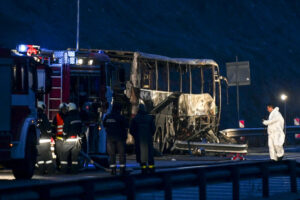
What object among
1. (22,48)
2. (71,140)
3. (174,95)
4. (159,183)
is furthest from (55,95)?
(159,183)

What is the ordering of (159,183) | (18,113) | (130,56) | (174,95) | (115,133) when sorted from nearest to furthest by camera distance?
(159,183) → (18,113) → (115,133) → (130,56) → (174,95)

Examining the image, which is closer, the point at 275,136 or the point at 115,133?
the point at 115,133

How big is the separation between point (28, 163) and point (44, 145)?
157 centimetres

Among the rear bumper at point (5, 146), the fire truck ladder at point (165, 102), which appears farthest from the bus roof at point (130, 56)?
the rear bumper at point (5, 146)

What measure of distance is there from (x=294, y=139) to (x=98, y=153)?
27903 mm

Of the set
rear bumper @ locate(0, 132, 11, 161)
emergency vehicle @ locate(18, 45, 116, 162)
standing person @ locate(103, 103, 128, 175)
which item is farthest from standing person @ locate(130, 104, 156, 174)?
emergency vehicle @ locate(18, 45, 116, 162)

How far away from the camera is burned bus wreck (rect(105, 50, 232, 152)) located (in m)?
32.5

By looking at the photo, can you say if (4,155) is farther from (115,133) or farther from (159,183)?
(159,183)

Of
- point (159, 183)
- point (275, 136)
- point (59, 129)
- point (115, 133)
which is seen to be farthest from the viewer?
point (275, 136)

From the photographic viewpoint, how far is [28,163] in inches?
695

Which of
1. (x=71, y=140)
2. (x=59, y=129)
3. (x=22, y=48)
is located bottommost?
(x=71, y=140)

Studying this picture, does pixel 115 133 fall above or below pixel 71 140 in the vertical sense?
above

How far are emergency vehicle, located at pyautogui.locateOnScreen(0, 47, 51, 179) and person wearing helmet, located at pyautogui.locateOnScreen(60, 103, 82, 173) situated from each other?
1159 millimetres

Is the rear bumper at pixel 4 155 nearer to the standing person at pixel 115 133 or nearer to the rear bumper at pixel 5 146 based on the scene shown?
the rear bumper at pixel 5 146
